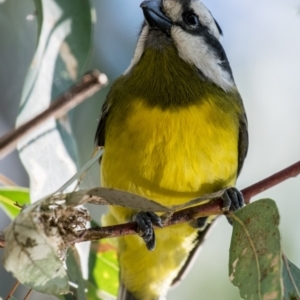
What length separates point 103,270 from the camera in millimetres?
1638

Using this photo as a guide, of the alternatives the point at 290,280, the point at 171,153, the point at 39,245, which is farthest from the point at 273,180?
the point at 171,153

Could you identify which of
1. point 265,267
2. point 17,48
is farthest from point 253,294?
point 17,48

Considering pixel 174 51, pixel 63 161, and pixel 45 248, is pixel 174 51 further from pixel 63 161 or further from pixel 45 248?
pixel 45 248

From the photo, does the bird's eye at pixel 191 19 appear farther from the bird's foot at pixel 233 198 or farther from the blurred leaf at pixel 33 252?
the blurred leaf at pixel 33 252

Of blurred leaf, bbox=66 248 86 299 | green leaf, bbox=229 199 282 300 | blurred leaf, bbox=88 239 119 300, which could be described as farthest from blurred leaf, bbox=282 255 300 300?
blurred leaf, bbox=88 239 119 300

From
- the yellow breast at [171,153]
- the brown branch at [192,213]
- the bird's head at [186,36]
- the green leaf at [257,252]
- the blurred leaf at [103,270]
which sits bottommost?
the blurred leaf at [103,270]

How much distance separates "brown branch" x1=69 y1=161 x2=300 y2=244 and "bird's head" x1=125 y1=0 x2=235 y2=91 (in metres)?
0.63

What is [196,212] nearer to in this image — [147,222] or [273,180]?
[273,180]

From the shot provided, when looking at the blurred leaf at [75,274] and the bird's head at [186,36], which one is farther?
the bird's head at [186,36]

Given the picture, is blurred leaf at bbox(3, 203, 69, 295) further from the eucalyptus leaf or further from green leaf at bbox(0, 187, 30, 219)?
green leaf at bbox(0, 187, 30, 219)

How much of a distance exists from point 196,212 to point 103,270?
649 millimetres

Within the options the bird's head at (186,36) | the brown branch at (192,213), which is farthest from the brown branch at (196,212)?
the bird's head at (186,36)

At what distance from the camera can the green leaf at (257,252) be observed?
930mm

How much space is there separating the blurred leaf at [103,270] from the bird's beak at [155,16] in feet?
2.01
